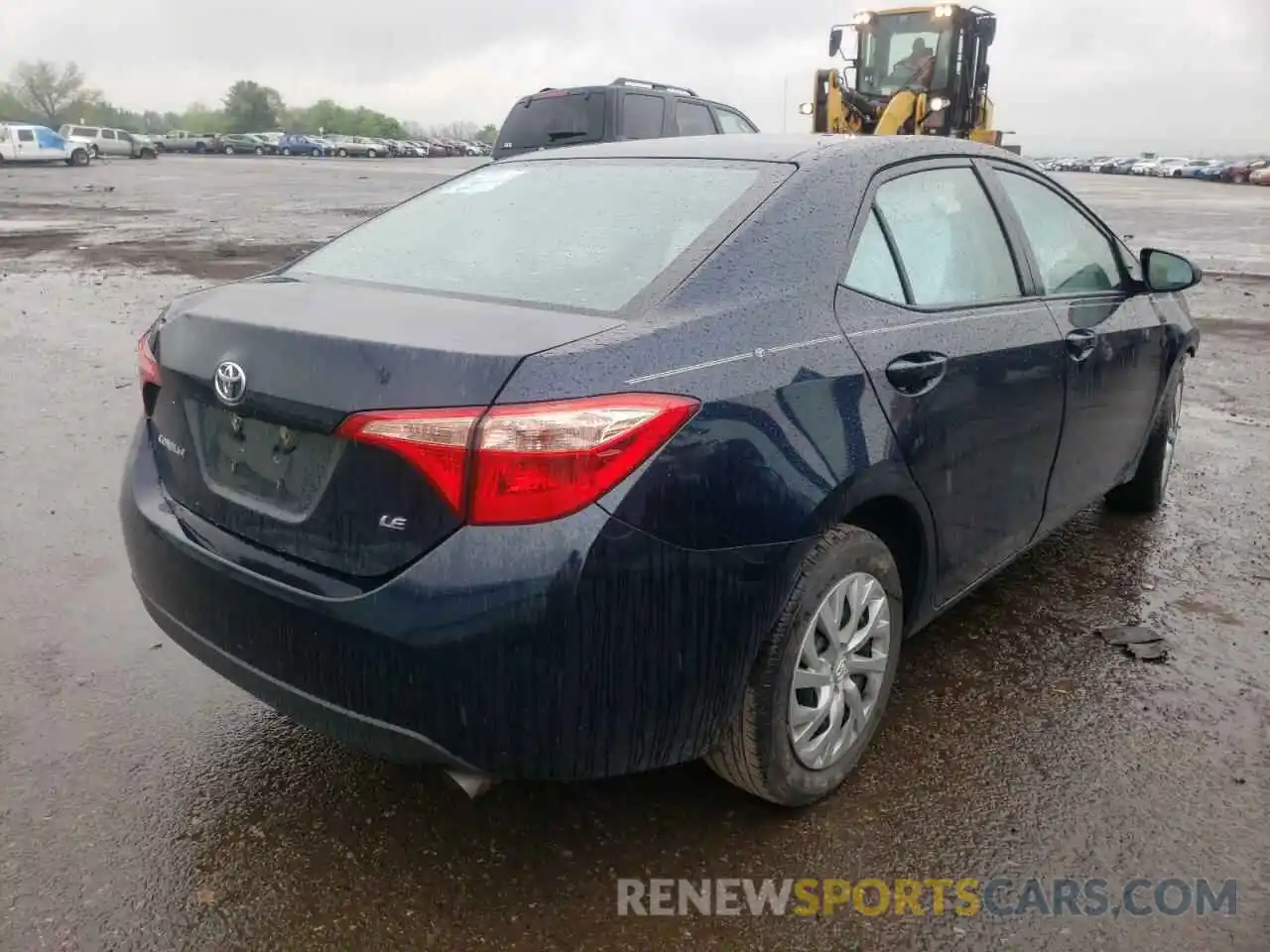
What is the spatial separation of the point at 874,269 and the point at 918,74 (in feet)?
50.7

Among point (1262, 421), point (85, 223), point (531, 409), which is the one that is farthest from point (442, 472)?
point (85, 223)

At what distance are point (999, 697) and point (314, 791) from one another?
2026mm

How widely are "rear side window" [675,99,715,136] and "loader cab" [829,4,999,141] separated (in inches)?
178

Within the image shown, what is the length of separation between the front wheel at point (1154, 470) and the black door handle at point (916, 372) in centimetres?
218

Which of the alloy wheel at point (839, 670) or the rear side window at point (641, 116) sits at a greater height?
the rear side window at point (641, 116)

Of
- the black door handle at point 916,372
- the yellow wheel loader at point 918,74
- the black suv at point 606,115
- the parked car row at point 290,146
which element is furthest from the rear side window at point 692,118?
the parked car row at point 290,146

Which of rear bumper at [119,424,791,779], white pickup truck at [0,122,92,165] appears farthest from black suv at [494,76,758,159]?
white pickup truck at [0,122,92,165]

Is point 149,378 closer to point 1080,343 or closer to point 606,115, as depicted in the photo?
point 1080,343

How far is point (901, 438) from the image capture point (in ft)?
8.55

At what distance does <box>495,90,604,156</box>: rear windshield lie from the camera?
12.2 m

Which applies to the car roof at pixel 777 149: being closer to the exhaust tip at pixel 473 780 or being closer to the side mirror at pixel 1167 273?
the side mirror at pixel 1167 273

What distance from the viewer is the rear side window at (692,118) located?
12898 mm

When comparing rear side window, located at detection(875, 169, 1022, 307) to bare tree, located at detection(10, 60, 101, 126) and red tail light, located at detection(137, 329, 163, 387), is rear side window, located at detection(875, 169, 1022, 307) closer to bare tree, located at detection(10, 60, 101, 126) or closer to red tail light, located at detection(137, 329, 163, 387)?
red tail light, located at detection(137, 329, 163, 387)

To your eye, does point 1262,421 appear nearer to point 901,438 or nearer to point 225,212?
point 901,438
